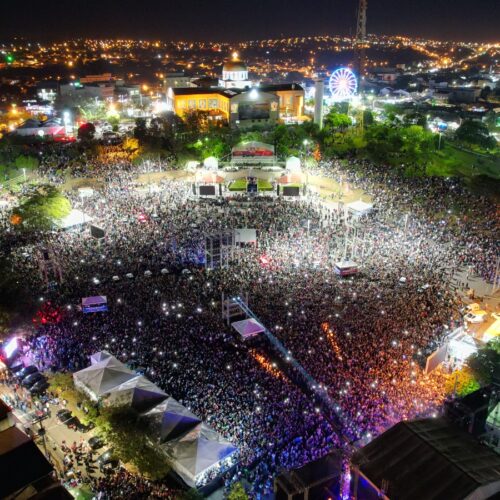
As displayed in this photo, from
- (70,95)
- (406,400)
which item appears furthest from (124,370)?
(70,95)

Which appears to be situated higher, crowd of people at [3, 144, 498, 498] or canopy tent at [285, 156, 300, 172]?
canopy tent at [285, 156, 300, 172]

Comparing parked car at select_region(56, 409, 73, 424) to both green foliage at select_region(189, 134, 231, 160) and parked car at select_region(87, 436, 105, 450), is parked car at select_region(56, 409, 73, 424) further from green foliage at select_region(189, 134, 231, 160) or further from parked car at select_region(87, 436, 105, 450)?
green foliage at select_region(189, 134, 231, 160)

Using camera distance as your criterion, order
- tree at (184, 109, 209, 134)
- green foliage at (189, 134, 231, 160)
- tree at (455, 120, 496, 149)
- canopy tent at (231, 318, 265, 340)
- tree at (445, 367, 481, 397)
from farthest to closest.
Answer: tree at (455, 120, 496, 149) → tree at (184, 109, 209, 134) → green foliage at (189, 134, 231, 160) → canopy tent at (231, 318, 265, 340) → tree at (445, 367, 481, 397)

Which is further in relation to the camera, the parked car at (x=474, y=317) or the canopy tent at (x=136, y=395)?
the parked car at (x=474, y=317)

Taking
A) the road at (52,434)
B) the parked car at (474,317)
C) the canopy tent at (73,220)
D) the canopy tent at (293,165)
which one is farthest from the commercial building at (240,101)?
Result: the road at (52,434)

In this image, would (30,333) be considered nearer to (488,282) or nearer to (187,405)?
(187,405)

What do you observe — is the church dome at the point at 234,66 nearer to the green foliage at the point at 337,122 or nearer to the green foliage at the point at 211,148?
the green foliage at the point at 337,122

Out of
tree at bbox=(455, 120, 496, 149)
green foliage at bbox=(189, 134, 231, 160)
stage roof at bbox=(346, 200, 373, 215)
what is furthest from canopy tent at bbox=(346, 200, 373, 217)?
tree at bbox=(455, 120, 496, 149)
